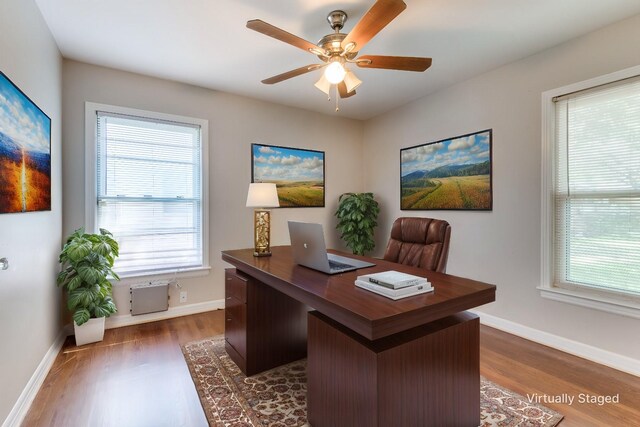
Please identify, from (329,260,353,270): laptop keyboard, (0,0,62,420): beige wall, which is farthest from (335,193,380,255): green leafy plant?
(0,0,62,420): beige wall

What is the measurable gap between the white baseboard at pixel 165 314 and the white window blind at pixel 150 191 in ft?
1.43

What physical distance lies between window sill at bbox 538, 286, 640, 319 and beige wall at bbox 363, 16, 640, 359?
5 centimetres

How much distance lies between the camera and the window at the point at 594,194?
7.06 feet

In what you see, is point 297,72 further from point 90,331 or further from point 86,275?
point 90,331

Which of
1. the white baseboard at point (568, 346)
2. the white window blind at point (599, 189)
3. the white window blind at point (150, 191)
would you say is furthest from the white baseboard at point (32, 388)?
the white window blind at point (599, 189)

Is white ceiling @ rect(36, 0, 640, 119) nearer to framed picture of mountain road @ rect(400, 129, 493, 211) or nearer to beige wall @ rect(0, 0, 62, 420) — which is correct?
beige wall @ rect(0, 0, 62, 420)

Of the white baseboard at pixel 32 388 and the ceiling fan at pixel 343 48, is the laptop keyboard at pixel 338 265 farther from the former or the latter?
the white baseboard at pixel 32 388

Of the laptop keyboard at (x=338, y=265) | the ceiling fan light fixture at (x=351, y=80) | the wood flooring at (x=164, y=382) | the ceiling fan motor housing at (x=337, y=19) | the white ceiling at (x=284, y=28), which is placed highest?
the white ceiling at (x=284, y=28)

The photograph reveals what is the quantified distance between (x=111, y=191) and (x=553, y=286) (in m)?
4.21

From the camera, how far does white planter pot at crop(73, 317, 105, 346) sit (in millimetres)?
2514

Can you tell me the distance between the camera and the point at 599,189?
2303 mm

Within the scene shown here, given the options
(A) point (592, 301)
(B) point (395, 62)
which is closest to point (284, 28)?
(B) point (395, 62)

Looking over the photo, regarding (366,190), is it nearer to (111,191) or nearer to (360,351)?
(111,191)

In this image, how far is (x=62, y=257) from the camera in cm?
243
